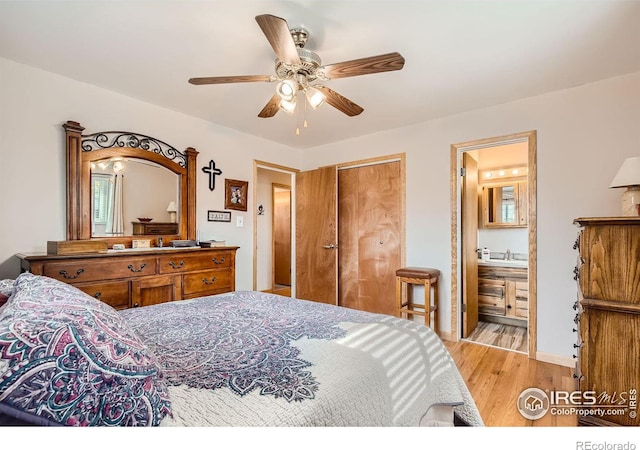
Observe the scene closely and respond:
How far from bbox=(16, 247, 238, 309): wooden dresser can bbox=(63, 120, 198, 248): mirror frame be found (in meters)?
0.44

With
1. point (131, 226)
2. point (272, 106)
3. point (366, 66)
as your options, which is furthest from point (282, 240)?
point (366, 66)

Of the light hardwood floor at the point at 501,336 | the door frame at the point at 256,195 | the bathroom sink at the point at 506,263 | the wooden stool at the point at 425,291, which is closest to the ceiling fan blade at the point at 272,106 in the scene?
the door frame at the point at 256,195

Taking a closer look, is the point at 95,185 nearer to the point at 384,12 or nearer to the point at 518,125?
the point at 384,12

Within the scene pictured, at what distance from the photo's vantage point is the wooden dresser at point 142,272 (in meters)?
1.98

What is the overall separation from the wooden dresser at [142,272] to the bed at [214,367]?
0.83 meters

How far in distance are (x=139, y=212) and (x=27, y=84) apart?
3.92 feet

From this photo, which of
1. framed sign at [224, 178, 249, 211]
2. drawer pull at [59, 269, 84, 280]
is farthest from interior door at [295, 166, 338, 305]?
drawer pull at [59, 269, 84, 280]

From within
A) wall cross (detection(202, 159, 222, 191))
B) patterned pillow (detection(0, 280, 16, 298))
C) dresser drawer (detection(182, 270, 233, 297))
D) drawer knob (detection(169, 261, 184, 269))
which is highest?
wall cross (detection(202, 159, 222, 191))

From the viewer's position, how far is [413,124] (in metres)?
3.39

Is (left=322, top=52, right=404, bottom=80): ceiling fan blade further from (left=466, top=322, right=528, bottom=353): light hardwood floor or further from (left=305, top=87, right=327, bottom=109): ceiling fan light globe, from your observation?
(left=466, top=322, right=528, bottom=353): light hardwood floor

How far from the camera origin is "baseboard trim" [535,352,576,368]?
2.49 meters

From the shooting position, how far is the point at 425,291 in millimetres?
2986

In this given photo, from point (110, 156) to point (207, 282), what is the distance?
1.39 m

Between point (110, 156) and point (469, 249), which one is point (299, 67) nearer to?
point (110, 156)
